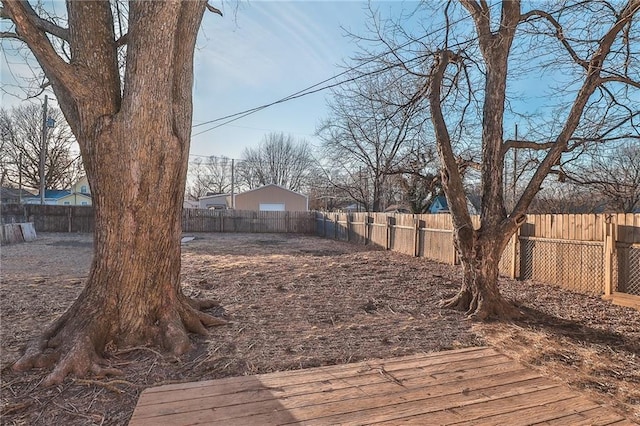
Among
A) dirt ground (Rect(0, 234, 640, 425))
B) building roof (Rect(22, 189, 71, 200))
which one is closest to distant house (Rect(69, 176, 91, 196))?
building roof (Rect(22, 189, 71, 200))

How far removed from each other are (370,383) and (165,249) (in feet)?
6.80

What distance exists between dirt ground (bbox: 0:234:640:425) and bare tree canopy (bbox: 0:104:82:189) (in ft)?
77.4

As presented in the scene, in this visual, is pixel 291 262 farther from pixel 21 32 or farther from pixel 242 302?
pixel 21 32

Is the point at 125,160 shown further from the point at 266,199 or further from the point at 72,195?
the point at 72,195

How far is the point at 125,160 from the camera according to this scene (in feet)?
9.69

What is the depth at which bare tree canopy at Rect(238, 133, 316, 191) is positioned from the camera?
40.8m

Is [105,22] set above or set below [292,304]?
above

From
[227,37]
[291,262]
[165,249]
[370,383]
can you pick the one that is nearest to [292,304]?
[165,249]

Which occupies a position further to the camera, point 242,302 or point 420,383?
point 242,302

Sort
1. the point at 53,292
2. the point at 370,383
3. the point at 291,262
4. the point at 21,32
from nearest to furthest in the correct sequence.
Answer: the point at 370,383, the point at 21,32, the point at 53,292, the point at 291,262

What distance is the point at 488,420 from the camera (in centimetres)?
190

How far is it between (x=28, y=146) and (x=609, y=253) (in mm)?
32458

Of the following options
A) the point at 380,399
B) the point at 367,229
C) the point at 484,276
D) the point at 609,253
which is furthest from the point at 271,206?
the point at 380,399

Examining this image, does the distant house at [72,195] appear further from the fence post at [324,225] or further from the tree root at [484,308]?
the tree root at [484,308]
